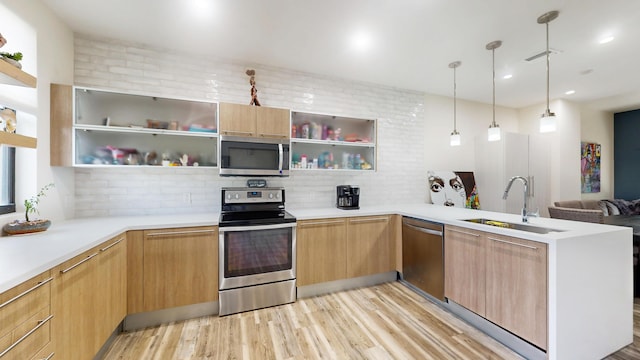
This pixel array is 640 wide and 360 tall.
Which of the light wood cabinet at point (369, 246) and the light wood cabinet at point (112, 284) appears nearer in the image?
the light wood cabinet at point (112, 284)

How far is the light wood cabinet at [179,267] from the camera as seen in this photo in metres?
2.18

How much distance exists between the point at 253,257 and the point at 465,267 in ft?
6.59

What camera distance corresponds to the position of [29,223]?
5.81 feet

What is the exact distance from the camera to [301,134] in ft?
10.2

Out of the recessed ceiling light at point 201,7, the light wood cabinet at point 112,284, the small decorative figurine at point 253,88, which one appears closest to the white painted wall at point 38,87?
the light wood cabinet at point 112,284

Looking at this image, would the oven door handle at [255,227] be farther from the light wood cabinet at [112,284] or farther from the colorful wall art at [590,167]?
the colorful wall art at [590,167]

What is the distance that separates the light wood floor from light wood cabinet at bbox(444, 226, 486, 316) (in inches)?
9.4

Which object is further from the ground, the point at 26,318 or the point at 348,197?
the point at 348,197

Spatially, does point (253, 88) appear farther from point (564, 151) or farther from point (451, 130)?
point (564, 151)

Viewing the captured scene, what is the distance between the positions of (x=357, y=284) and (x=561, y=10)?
130 inches

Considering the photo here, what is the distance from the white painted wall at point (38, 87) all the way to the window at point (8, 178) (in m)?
0.03

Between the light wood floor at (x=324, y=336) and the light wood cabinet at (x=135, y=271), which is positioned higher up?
the light wood cabinet at (x=135, y=271)

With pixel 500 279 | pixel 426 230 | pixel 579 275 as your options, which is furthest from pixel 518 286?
pixel 426 230

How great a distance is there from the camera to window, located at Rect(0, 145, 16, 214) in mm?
1837
